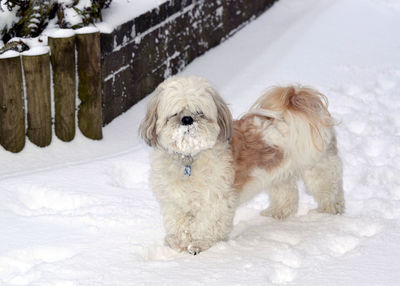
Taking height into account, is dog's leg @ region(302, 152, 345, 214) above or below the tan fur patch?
below

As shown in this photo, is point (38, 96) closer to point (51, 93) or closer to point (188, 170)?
point (51, 93)

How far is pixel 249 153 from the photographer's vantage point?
486cm

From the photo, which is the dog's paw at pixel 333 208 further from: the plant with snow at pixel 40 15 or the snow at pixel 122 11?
the plant with snow at pixel 40 15

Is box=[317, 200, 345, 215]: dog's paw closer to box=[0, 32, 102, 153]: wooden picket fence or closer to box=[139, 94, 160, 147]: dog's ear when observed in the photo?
box=[139, 94, 160, 147]: dog's ear

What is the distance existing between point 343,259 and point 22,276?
2009 mm

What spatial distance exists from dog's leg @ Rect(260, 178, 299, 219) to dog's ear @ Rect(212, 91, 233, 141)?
1.05 m

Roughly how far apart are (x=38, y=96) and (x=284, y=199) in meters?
2.40

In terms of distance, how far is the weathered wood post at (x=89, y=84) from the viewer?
655 cm

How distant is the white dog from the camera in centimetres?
437

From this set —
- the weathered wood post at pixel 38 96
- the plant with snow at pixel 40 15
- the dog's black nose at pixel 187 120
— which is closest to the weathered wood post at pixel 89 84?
the weathered wood post at pixel 38 96

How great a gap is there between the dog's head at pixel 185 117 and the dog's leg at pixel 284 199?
1.10 meters

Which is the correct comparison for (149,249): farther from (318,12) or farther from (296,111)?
(318,12)

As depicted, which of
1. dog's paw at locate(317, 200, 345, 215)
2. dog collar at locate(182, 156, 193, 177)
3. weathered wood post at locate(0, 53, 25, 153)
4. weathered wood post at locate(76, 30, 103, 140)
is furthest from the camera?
weathered wood post at locate(76, 30, 103, 140)

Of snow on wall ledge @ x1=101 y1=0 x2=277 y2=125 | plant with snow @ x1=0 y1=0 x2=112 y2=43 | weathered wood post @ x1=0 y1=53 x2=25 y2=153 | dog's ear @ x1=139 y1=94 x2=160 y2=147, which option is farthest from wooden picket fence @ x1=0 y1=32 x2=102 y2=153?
dog's ear @ x1=139 y1=94 x2=160 y2=147
